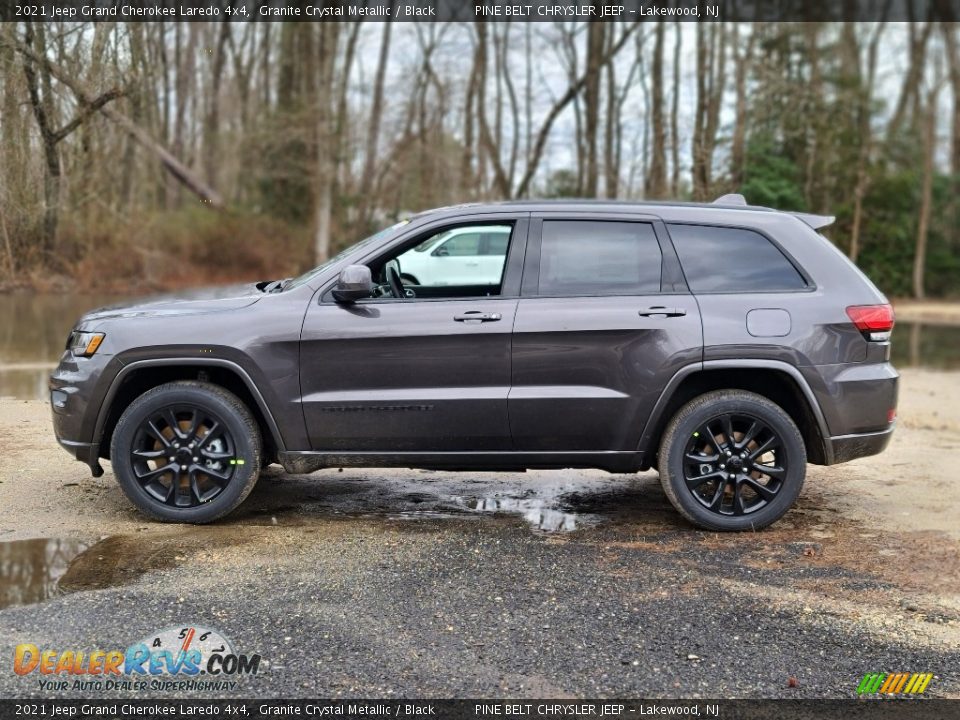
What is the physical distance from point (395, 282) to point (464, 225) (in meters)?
0.67

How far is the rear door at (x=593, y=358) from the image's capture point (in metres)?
5.16

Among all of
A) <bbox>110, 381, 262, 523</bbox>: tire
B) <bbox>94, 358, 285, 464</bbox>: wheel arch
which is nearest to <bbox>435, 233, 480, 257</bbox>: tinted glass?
<bbox>94, 358, 285, 464</bbox>: wheel arch

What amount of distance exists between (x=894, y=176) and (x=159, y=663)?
32145 mm

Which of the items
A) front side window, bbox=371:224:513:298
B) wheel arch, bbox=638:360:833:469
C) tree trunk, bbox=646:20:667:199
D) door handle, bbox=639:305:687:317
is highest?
tree trunk, bbox=646:20:667:199

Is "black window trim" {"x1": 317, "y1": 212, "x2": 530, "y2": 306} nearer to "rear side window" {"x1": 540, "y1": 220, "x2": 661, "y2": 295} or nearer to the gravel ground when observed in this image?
"rear side window" {"x1": 540, "y1": 220, "x2": 661, "y2": 295}

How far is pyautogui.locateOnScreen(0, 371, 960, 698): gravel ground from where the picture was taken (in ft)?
11.4

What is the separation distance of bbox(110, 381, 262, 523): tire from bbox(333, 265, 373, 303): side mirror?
35.2 inches

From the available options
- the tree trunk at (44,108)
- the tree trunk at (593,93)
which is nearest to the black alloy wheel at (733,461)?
the tree trunk at (44,108)

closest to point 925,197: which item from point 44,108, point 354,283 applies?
point 44,108

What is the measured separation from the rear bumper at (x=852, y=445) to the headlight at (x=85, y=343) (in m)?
4.24

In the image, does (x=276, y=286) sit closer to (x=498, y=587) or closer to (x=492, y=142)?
(x=498, y=587)

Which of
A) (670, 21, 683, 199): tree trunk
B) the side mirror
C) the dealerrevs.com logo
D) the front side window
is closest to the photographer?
the dealerrevs.com logo

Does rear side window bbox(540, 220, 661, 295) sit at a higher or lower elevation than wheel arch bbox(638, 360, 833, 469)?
higher

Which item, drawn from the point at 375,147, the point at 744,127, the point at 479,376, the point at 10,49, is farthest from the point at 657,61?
the point at 479,376
